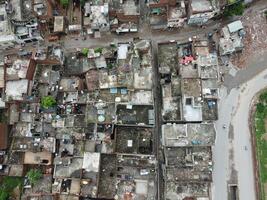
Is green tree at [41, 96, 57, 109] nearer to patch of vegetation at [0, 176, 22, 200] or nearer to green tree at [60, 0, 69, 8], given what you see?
patch of vegetation at [0, 176, 22, 200]

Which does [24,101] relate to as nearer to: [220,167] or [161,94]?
[161,94]

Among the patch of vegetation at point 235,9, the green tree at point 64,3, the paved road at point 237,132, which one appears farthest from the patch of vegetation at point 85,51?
the patch of vegetation at point 235,9

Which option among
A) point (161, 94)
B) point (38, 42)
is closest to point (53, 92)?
point (38, 42)

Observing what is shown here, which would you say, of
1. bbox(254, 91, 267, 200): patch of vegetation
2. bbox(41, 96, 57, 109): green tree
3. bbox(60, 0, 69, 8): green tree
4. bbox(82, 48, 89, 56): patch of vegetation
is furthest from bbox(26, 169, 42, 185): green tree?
bbox(254, 91, 267, 200): patch of vegetation

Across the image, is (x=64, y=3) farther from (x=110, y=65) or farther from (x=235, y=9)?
(x=235, y=9)

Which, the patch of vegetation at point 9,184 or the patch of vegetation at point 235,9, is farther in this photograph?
the patch of vegetation at point 235,9

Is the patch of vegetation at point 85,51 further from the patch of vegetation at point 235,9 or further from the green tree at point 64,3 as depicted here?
the patch of vegetation at point 235,9
